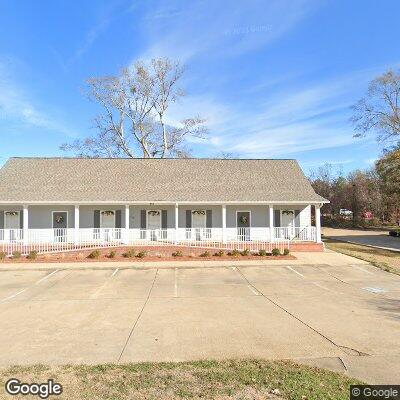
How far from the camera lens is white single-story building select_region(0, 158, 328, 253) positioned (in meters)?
22.8

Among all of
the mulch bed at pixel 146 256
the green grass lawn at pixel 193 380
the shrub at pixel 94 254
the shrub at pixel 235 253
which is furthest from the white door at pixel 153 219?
the green grass lawn at pixel 193 380

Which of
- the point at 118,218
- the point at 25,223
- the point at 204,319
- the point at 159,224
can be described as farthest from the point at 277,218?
the point at 204,319

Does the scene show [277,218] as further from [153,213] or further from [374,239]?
[374,239]


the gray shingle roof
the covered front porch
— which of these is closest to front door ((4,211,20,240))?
the covered front porch

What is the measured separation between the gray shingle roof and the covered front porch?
Result: 75 centimetres

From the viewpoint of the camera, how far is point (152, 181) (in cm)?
2553

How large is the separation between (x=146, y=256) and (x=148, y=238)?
7.68ft

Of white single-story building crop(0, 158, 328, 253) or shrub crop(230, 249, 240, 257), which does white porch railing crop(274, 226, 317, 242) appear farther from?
shrub crop(230, 249, 240, 257)

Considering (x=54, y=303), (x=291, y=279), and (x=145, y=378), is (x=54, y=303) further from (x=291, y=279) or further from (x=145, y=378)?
(x=291, y=279)

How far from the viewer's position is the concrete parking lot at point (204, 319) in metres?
6.82

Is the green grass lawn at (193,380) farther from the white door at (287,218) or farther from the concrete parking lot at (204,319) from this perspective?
the white door at (287,218)

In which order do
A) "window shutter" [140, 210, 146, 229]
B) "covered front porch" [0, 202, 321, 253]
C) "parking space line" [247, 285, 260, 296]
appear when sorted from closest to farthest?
"parking space line" [247, 285, 260, 296] → "covered front porch" [0, 202, 321, 253] → "window shutter" [140, 210, 146, 229]

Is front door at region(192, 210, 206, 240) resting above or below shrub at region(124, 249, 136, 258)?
above

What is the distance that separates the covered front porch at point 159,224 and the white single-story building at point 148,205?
62mm
